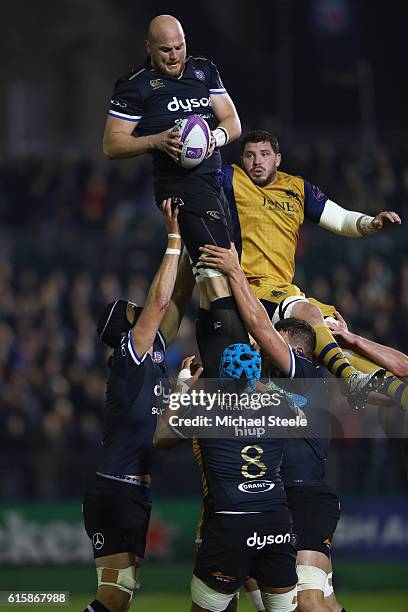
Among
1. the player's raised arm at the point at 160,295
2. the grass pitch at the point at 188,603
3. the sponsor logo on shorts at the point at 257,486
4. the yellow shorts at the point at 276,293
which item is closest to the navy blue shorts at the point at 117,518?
the player's raised arm at the point at 160,295

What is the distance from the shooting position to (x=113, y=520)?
29.2 ft

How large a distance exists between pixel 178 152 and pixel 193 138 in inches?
5.6

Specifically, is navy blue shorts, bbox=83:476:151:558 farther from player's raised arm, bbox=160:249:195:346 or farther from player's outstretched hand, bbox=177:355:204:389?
player's raised arm, bbox=160:249:195:346

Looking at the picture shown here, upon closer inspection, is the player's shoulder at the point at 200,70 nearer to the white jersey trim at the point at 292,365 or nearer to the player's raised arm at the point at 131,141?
the player's raised arm at the point at 131,141

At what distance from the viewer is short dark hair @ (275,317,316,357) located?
883 centimetres

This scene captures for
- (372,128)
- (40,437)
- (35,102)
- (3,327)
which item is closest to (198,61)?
(40,437)

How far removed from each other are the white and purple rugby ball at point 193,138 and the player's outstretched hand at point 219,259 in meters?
0.62

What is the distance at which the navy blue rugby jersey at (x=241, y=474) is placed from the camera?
7.90m

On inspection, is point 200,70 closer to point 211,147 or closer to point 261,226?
point 211,147

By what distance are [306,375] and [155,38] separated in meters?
2.59

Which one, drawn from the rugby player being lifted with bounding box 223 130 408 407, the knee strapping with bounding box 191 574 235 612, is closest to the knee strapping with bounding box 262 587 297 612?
the knee strapping with bounding box 191 574 235 612

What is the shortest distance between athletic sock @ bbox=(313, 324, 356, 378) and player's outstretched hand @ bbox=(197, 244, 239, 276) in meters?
0.95

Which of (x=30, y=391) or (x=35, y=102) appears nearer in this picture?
(x=30, y=391)

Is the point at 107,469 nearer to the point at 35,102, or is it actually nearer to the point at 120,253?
the point at 120,253
